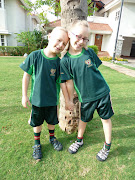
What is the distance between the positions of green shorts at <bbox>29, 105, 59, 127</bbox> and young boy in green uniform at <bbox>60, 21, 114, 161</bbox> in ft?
0.74

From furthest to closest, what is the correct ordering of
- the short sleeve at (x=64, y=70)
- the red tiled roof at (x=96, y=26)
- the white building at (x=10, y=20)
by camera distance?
the red tiled roof at (x=96, y=26) → the white building at (x=10, y=20) → the short sleeve at (x=64, y=70)

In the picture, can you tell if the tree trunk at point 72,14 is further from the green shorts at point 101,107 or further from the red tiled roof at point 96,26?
the red tiled roof at point 96,26

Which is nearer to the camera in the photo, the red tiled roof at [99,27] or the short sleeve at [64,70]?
the short sleeve at [64,70]

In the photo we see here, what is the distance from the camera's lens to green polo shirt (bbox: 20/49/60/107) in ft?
5.34

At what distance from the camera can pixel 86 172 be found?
1.71 m

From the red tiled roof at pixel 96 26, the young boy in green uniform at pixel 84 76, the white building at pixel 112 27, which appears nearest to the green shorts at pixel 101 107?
the young boy in green uniform at pixel 84 76

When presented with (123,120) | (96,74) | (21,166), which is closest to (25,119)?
(21,166)

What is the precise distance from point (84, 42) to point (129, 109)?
247 centimetres

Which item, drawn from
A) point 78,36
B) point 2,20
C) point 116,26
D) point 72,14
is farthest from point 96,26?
point 78,36

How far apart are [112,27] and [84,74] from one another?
16512 millimetres

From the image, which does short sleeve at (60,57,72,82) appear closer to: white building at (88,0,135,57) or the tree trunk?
the tree trunk

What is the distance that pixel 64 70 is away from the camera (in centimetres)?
169

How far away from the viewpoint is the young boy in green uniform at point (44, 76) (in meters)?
1.57

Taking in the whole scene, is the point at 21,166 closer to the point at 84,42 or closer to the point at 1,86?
the point at 84,42
